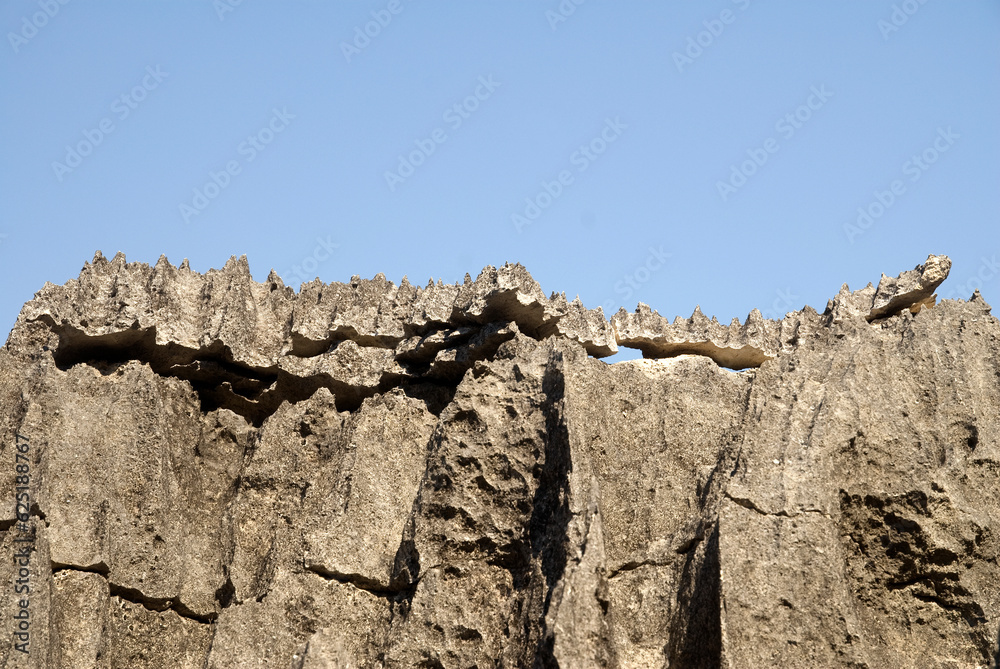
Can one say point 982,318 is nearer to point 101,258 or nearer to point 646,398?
point 646,398

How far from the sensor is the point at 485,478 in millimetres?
17172

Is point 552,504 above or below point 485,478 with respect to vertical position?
below

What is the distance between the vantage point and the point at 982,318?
58.5 ft

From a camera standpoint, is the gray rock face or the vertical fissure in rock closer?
the gray rock face

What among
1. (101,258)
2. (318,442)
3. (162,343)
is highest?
(101,258)

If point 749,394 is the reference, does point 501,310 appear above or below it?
Answer: above

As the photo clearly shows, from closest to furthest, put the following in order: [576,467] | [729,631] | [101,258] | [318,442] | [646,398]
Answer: [729,631] < [576,467] < [646,398] < [318,442] < [101,258]

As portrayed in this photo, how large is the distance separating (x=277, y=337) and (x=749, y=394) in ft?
25.8

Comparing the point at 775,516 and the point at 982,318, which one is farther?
the point at 982,318

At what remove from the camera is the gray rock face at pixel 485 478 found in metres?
15.1

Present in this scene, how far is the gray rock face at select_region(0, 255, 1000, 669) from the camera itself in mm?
15094

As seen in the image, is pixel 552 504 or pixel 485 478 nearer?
pixel 552 504

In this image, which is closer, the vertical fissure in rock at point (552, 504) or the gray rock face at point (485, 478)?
the gray rock face at point (485, 478)

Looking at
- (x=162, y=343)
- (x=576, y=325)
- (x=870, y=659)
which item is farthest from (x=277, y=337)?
(x=870, y=659)
